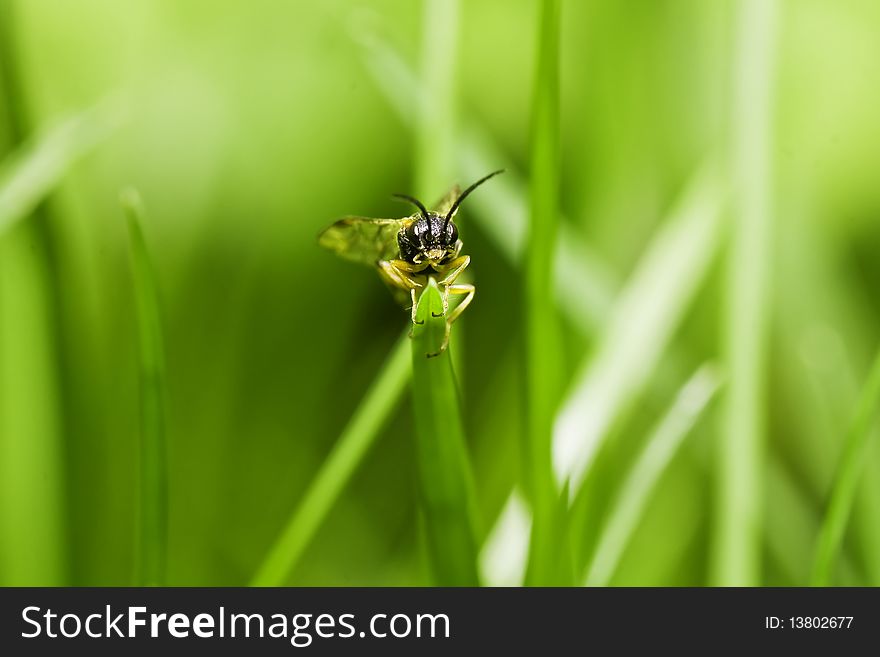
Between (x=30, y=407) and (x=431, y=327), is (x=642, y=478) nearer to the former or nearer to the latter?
(x=431, y=327)

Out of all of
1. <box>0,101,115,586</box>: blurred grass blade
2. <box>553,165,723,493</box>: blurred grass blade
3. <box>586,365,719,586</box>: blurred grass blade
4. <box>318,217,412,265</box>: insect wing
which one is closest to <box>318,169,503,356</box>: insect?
<box>318,217,412,265</box>: insect wing

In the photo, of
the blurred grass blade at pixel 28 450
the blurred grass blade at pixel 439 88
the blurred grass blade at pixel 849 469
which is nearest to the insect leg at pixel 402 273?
the blurred grass blade at pixel 439 88

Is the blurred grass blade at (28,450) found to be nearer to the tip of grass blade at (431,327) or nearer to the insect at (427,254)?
the insect at (427,254)

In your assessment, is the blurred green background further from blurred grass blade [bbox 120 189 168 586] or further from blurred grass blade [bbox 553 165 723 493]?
blurred grass blade [bbox 120 189 168 586]

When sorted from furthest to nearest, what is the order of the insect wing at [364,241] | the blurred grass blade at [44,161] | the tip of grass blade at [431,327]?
the insect wing at [364,241], the blurred grass blade at [44,161], the tip of grass blade at [431,327]
